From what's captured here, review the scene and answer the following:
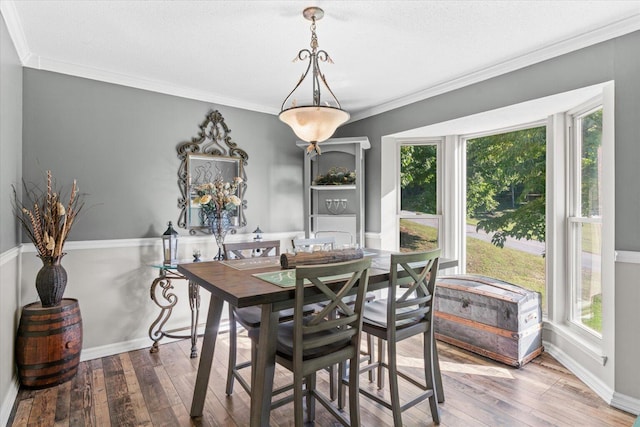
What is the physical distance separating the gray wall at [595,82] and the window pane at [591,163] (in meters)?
0.40

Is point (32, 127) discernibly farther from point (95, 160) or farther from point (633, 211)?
point (633, 211)

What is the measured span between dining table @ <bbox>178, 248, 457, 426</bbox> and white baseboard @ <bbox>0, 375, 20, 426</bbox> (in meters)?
1.08

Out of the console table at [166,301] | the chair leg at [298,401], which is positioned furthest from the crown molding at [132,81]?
the chair leg at [298,401]

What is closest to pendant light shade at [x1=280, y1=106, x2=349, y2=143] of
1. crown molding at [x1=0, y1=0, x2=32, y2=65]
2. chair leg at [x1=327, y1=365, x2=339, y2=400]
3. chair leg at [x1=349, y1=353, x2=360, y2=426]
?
chair leg at [x1=349, y1=353, x2=360, y2=426]

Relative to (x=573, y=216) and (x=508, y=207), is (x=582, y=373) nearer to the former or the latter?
(x=573, y=216)

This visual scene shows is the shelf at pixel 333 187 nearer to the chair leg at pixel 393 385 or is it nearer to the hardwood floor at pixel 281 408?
the hardwood floor at pixel 281 408

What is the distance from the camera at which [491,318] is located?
2.96 meters

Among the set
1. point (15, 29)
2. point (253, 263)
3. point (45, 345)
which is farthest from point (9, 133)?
point (253, 263)

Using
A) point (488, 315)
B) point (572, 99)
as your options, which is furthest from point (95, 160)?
point (572, 99)

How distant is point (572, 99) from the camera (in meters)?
2.66

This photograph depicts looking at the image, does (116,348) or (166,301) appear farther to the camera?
(166,301)

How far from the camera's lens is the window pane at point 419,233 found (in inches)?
160

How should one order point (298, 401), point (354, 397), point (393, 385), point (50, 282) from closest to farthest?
point (298, 401)
point (354, 397)
point (393, 385)
point (50, 282)

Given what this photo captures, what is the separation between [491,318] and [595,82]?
1917 mm
